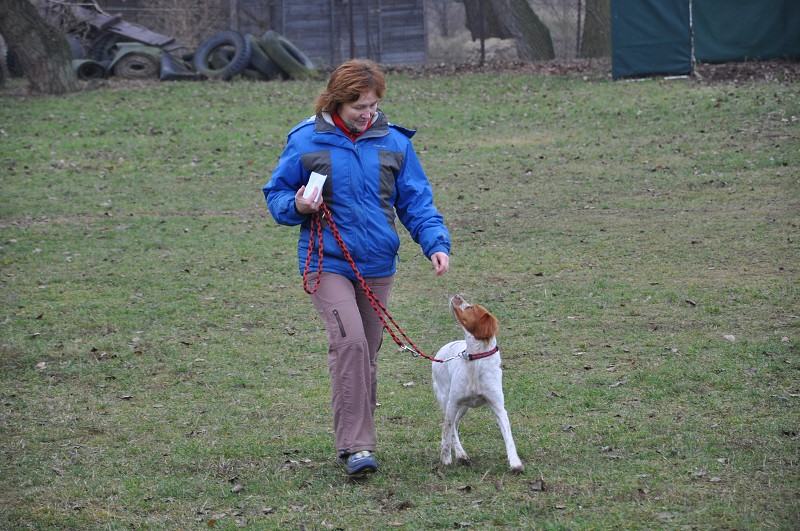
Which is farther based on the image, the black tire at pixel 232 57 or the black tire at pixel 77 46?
the black tire at pixel 77 46

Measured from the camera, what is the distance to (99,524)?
458 cm

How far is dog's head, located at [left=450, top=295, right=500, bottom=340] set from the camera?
4.67 m

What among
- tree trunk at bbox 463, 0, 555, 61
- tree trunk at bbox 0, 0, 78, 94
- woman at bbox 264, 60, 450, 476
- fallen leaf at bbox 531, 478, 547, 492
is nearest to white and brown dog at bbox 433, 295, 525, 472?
fallen leaf at bbox 531, 478, 547, 492

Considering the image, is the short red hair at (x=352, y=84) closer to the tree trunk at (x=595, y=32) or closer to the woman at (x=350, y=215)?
the woman at (x=350, y=215)

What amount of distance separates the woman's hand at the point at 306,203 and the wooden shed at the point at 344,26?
69.5ft

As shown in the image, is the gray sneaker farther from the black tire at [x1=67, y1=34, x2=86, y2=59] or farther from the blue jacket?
the black tire at [x1=67, y1=34, x2=86, y2=59]

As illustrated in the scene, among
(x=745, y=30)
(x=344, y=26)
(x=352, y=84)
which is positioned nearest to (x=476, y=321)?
(x=352, y=84)

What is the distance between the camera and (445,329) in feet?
26.3

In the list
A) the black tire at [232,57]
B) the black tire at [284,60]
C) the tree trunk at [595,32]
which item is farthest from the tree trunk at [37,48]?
the tree trunk at [595,32]

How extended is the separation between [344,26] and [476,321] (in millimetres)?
22324

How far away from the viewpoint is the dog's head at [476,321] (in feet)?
15.3

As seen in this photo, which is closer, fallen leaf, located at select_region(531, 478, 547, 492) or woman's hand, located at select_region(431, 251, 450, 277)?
fallen leaf, located at select_region(531, 478, 547, 492)

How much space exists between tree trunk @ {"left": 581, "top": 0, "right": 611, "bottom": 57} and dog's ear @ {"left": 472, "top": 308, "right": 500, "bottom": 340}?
20287 millimetres

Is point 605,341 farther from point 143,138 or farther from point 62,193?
point 143,138
